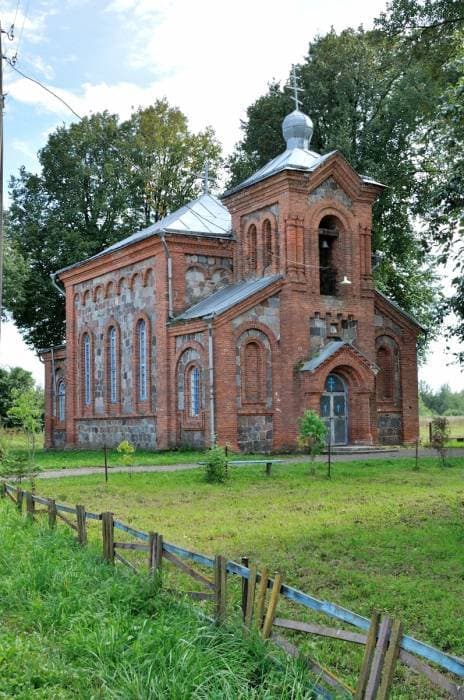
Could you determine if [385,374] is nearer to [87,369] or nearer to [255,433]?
[255,433]

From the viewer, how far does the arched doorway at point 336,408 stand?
2580 cm

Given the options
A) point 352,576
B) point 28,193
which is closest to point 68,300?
point 28,193

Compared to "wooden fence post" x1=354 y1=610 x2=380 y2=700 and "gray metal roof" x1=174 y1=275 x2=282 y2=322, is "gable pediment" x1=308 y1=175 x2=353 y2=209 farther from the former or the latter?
"wooden fence post" x1=354 y1=610 x2=380 y2=700

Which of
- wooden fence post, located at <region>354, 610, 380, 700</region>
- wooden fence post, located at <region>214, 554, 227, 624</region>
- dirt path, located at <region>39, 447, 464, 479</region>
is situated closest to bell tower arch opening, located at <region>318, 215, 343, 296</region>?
dirt path, located at <region>39, 447, 464, 479</region>

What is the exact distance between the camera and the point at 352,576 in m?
8.59

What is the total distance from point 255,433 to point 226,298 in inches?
177

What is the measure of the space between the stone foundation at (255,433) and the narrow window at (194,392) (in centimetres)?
163

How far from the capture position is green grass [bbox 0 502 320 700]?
5199mm

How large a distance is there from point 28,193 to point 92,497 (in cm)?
2897

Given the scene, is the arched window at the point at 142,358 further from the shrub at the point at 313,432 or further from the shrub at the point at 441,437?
the shrub at the point at 441,437

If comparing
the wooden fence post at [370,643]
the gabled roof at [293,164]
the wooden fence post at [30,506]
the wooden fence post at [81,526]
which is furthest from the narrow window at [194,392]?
the wooden fence post at [370,643]

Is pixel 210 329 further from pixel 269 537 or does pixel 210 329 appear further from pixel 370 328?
pixel 269 537

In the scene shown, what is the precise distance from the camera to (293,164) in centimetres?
2586

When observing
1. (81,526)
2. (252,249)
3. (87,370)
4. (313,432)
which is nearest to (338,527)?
(81,526)
